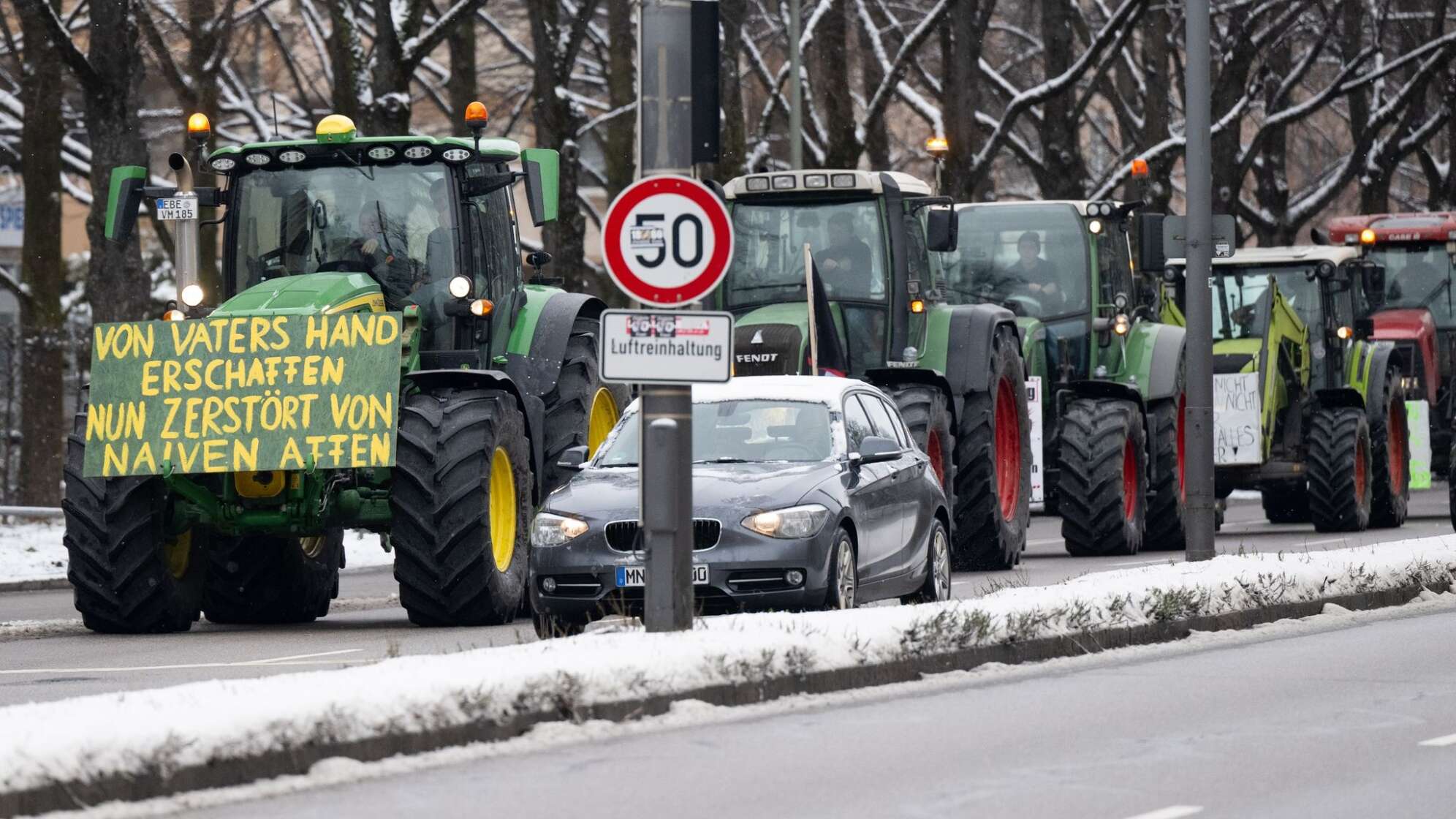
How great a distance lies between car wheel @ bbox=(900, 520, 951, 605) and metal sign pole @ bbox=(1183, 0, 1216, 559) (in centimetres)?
274

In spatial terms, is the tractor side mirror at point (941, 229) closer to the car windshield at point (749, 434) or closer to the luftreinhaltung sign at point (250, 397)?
the car windshield at point (749, 434)

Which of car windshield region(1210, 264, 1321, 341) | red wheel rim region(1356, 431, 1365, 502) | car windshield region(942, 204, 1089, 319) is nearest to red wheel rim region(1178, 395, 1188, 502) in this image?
car windshield region(1210, 264, 1321, 341)

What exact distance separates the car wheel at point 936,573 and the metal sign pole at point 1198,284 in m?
2.74

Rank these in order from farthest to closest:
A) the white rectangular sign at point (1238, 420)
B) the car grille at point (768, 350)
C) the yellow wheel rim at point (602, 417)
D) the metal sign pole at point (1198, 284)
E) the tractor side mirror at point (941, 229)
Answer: the white rectangular sign at point (1238, 420) < the tractor side mirror at point (941, 229) < the car grille at point (768, 350) < the yellow wheel rim at point (602, 417) < the metal sign pole at point (1198, 284)

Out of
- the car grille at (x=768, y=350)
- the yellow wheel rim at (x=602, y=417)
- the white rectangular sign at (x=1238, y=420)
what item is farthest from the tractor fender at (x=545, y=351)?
the white rectangular sign at (x=1238, y=420)

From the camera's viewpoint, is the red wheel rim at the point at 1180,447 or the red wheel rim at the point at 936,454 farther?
the red wheel rim at the point at 1180,447

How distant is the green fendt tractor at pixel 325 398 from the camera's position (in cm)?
1568

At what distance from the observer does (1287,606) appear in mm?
15836

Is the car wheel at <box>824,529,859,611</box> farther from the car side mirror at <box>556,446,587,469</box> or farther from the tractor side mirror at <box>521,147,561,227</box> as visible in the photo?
the tractor side mirror at <box>521,147,561,227</box>

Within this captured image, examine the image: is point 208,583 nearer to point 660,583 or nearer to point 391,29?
point 660,583

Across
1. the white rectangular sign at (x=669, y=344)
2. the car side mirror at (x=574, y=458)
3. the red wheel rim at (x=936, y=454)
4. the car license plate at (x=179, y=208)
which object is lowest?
the red wheel rim at (x=936, y=454)

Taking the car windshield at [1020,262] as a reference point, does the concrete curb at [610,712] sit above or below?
below

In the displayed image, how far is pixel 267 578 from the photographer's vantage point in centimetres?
1788

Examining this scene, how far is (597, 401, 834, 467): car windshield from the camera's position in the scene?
15.5m
